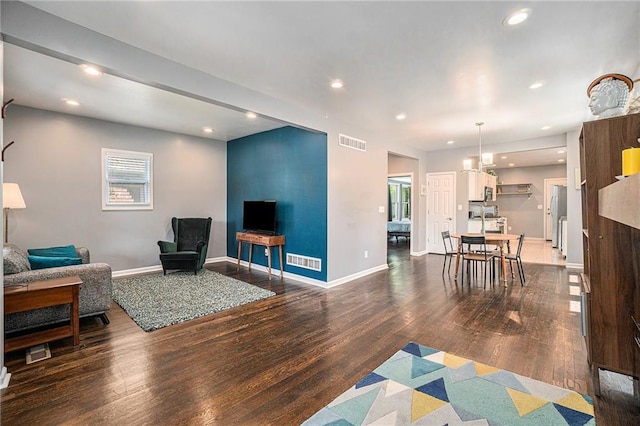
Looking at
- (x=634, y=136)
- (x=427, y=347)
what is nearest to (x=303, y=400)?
(x=427, y=347)

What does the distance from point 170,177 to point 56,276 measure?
3.51 m

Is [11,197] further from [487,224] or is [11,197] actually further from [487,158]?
[487,224]

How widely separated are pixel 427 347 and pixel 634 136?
2.21m

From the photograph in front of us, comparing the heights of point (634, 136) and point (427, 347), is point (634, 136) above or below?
above

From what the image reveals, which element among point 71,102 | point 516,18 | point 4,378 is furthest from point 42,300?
point 516,18

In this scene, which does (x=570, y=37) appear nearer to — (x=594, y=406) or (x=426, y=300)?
(x=594, y=406)

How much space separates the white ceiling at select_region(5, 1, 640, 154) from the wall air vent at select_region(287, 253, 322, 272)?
96.4 inches

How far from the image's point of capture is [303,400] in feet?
6.48

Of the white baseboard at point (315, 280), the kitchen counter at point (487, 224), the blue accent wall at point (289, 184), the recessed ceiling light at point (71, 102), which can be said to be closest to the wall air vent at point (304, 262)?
the blue accent wall at point (289, 184)

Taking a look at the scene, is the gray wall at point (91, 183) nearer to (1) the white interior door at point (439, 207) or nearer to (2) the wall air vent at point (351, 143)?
(2) the wall air vent at point (351, 143)

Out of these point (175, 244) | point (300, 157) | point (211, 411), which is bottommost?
point (211, 411)

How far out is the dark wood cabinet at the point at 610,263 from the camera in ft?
6.43

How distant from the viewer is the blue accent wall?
4902 mm

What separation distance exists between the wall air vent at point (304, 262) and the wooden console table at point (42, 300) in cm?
310
